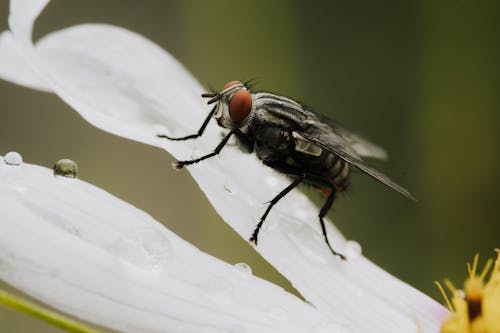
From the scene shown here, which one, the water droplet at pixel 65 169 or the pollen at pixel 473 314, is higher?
the pollen at pixel 473 314

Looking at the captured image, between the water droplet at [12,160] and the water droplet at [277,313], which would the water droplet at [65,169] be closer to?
the water droplet at [12,160]

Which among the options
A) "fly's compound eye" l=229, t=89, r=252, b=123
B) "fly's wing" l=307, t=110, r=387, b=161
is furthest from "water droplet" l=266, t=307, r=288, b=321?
"fly's wing" l=307, t=110, r=387, b=161

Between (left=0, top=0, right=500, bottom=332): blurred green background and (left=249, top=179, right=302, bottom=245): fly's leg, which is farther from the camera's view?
(left=0, top=0, right=500, bottom=332): blurred green background

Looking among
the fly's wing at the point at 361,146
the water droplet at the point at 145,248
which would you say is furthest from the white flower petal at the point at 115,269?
the fly's wing at the point at 361,146

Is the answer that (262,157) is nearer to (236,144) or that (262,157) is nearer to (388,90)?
(236,144)

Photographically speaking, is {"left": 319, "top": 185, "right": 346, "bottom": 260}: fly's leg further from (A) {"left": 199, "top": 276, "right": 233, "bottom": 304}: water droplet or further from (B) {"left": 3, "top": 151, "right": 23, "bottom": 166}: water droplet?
(B) {"left": 3, "top": 151, "right": 23, "bottom": 166}: water droplet

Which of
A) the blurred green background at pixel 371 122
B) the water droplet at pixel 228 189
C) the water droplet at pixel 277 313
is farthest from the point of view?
the blurred green background at pixel 371 122
